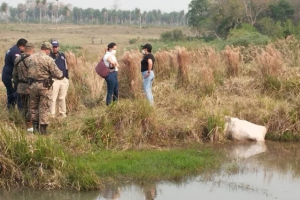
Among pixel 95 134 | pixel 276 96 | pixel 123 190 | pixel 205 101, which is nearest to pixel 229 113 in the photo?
pixel 205 101

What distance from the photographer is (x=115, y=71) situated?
1134cm

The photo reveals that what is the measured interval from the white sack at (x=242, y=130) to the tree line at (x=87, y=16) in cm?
9711

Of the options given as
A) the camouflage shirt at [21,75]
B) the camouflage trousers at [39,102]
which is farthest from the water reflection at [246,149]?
the camouflage shirt at [21,75]

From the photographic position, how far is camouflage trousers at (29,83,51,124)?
9273mm

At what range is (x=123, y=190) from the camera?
7484mm

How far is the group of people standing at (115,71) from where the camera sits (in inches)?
441

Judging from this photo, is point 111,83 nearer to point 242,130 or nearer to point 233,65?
point 242,130

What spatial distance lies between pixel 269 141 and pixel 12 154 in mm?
5158

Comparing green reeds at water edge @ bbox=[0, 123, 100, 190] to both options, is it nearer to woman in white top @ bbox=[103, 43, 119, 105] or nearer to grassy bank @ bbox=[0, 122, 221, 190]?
grassy bank @ bbox=[0, 122, 221, 190]

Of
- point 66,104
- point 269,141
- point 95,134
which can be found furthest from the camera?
point 66,104

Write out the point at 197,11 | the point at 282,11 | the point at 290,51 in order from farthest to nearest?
the point at 197,11
the point at 282,11
the point at 290,51

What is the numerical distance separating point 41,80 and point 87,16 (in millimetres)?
111850

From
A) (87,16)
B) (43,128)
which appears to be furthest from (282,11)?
(87,16)

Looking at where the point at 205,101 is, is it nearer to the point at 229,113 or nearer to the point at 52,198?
the point at 229,113
